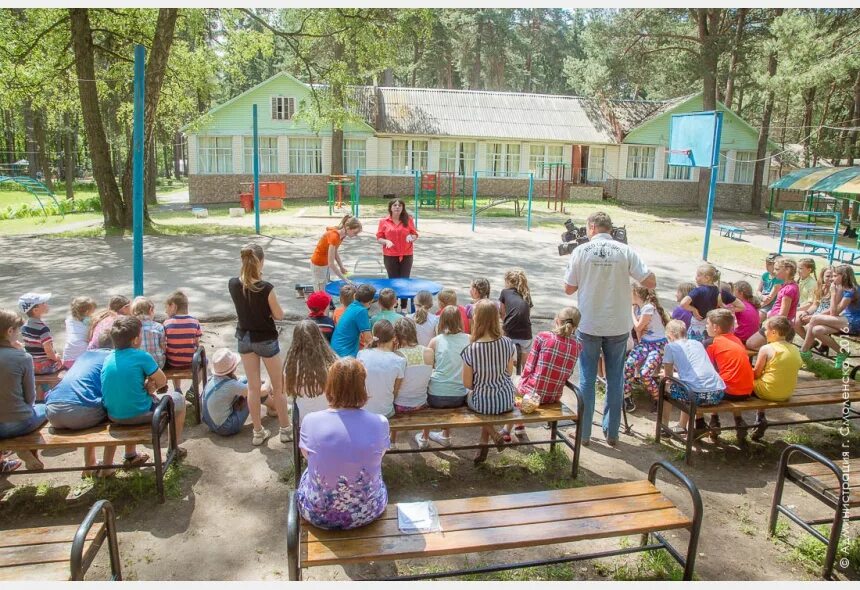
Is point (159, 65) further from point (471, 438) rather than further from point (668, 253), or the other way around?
point (471, 438)

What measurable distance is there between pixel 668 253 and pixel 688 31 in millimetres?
17775

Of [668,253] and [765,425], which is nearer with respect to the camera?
[765,425]

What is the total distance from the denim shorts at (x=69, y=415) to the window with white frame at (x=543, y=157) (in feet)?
103

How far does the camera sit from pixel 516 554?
3.89 metres

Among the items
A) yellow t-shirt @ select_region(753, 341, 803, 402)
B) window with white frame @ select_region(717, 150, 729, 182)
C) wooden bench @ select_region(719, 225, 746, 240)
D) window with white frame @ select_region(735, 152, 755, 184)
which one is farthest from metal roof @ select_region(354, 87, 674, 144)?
yellow t-shirt @ select_region(753, 341, 803, 402)

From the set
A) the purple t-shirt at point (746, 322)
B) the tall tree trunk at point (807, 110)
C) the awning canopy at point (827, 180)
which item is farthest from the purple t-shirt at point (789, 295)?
the tall tree trunk at point (807, 110)

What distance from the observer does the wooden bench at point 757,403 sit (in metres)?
5.10

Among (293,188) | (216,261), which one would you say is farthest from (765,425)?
(293,188)

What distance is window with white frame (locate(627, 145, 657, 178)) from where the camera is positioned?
3428 cm

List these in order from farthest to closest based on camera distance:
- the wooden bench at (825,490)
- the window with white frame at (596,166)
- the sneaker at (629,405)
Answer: the window with white frame at (596,166), the sneaker at (629,405), the wooden bench at (825,490)

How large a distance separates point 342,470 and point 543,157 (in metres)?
32.5

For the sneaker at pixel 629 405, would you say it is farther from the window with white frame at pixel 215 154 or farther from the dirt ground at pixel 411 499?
the window with white frame at pixel 215 154

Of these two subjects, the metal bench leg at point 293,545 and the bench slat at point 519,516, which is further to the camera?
the bench slat at point 519,516

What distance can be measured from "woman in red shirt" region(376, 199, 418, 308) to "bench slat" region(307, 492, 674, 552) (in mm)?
5703
